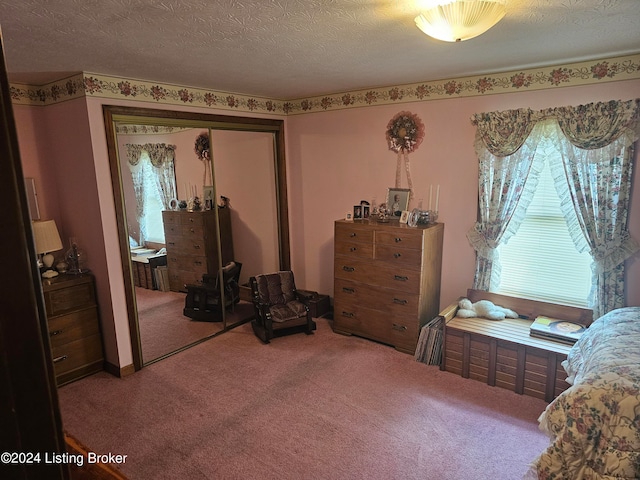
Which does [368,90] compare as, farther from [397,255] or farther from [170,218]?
[170,218]

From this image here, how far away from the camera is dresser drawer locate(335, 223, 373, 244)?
12.7 feet

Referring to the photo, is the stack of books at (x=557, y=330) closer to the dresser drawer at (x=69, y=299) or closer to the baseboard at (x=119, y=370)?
the baseboard at (x=119, y=370)

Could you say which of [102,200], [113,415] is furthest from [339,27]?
[113,415]

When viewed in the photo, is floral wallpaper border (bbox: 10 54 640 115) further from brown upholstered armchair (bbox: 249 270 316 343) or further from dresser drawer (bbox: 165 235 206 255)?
brown upholstered armchair (bbox: 249 270 316 343)

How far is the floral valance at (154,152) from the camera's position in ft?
11.3

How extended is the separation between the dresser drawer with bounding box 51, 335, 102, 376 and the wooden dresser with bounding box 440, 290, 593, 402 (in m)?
3.04

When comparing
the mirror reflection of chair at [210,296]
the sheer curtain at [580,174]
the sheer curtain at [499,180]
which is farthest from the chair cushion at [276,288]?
the sheer curtain at [580,174]

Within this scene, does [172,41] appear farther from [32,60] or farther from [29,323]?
[29,323]

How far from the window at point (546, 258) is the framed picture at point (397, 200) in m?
1.00

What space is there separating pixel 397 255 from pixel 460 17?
224cm

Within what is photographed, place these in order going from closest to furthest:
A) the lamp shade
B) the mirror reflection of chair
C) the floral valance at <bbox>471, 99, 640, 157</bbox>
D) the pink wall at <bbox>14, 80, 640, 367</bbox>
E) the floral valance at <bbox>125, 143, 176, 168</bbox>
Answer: the floral valance at <bbox>471, 99, 640, 157</bbox>
the pink wall at <bbox>14, 80, 640, 367</bbox>
the lamp shade
the floral valance at <bbox>125, 143, 176, 168</bbox>
the mirror reflection of chair

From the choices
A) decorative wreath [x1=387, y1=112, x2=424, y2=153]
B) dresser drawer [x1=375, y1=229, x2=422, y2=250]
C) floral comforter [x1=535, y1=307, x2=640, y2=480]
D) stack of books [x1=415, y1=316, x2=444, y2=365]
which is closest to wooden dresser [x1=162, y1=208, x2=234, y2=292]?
dresser drawer [x1=375, y1=229, x2=422, y2=250]

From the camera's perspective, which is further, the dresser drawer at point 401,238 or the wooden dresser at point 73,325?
the dresser drawer at point 401,238

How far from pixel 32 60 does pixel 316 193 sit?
288 cm
